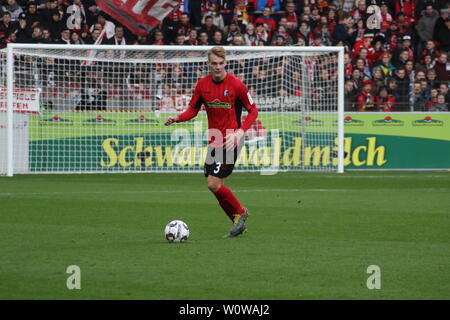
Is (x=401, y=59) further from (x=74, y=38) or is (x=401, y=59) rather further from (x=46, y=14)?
(x=46, y=14)

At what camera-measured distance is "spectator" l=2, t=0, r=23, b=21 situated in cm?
2308

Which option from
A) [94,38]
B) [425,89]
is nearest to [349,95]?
[425,89]

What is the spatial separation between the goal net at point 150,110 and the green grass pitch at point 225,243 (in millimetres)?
3610

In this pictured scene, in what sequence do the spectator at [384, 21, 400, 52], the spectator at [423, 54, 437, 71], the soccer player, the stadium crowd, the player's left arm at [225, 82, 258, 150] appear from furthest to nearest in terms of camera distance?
the spectator at [384, 21, 400, 52] → the spectator at [423, 54, 437, 71] → the stadium crowd → the soccer player → the player's left arm at [225, 82, 258, 150]

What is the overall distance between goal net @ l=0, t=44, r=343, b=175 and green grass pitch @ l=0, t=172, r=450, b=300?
11.8 ft

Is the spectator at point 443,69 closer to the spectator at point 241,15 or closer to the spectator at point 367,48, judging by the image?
the spectator at point 367,48

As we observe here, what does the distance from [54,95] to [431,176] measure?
875 centimetres

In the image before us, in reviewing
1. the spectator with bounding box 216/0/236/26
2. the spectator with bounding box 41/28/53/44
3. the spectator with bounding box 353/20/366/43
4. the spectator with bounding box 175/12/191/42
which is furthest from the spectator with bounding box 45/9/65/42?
the spectator with bounding box 353/20/366/43

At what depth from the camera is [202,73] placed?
2198cm

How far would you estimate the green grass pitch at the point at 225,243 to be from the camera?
6.70 m

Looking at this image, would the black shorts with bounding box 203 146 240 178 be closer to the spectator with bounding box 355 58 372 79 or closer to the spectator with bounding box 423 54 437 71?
the spectator with bounding box 355 58 372 79

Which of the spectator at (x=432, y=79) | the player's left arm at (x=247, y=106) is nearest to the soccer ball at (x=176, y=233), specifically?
the player's left arm at (x=247, y=106)

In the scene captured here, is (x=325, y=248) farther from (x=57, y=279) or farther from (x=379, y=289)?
(x=57, y=279)
